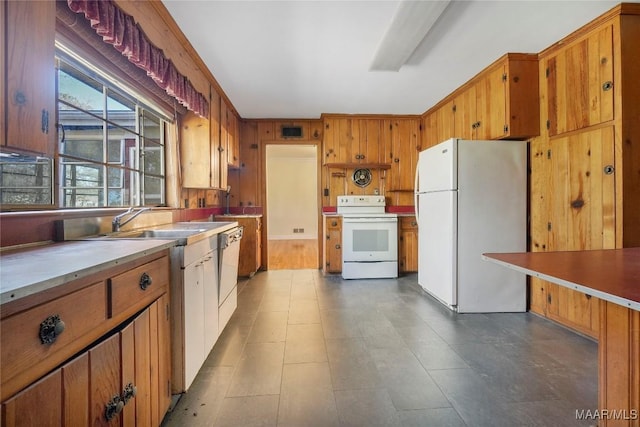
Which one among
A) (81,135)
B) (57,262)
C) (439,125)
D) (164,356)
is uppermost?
(439,125)

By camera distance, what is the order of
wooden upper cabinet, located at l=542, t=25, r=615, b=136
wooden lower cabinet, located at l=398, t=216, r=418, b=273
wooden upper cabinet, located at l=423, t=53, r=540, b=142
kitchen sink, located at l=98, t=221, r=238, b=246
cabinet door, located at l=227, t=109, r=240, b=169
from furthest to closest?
1. wooden lower cabinet, located at l=398, t=216, r=418, b=273
2. cabinet door, located at l=227, t=109, r=240, b=169
3. wooden upper cabinet, located at l=423, t=53, r=540, b=142
4. wooden upper cabinet, located at l=542, t=25, r=615, b=136
5. kitchen sink, located at l=98, t=221, r=238, b=246

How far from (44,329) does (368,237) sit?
11.2 ft

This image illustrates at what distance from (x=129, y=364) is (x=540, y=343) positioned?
2612 mm

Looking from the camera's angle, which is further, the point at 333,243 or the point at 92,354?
the point at 333,243

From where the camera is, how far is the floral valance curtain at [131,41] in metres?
1.25

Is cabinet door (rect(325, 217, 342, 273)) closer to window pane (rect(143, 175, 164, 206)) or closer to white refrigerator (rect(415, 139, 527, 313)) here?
white refrigerator (rect(415, 139, 527, 313))

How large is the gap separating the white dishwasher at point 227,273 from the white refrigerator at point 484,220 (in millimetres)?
2041

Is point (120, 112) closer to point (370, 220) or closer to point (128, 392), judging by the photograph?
point (128, 392)

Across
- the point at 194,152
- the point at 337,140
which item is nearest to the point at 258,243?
the point at 194,152

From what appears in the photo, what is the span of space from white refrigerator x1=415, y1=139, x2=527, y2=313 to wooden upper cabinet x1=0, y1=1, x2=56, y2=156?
9.08ft

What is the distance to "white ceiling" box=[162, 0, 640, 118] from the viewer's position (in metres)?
1.84

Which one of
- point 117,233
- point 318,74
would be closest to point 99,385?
point 117,233

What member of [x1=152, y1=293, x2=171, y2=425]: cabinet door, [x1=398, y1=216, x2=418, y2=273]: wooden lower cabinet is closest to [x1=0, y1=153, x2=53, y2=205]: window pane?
[x1=152, y1=293, x2=171, y2=425]: cabinet door

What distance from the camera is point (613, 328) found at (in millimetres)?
1020
